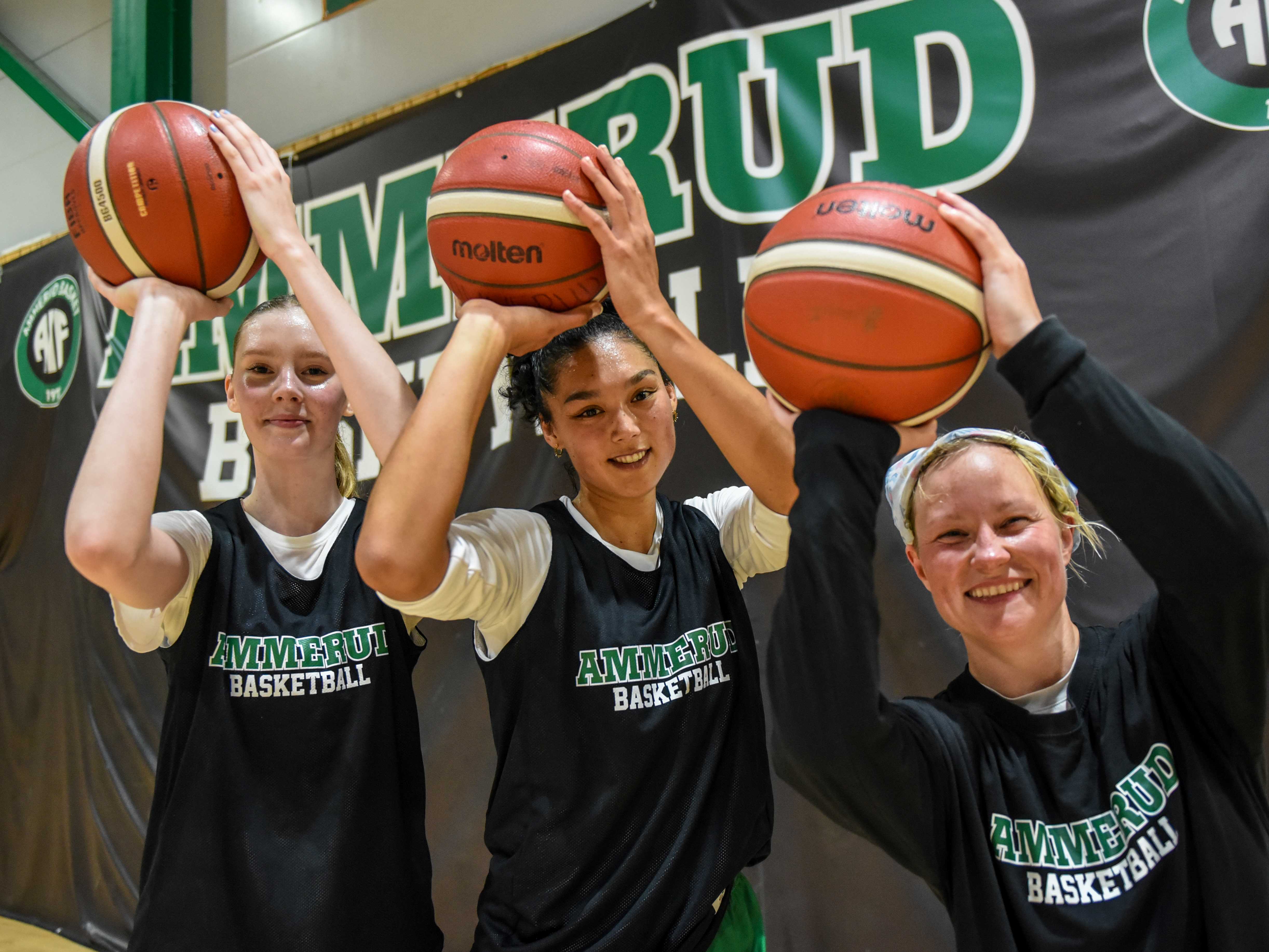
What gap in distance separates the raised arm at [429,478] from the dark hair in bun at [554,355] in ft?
0.72

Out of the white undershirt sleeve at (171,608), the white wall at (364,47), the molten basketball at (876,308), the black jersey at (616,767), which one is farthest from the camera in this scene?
the white wall at (364,47)

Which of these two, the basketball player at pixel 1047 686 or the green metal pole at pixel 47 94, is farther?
the green metal pole at pixel 47 94

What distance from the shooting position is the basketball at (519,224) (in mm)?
1531

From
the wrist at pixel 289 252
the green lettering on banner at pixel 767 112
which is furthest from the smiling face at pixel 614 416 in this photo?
the green lettering on banner at pixel 767 112

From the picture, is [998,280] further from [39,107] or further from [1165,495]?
[39,107]

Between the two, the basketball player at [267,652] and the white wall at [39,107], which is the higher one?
the white wall at [39,107]

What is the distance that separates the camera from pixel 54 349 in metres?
4.76

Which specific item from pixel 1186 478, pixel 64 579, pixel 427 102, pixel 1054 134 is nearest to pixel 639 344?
pixel 1186 478

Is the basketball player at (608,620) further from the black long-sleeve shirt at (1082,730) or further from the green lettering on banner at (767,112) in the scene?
the green lettering on banner at (767,112)

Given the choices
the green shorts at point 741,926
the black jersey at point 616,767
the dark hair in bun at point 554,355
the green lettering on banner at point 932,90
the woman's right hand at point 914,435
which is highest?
the green lettering on banner at point 932,90

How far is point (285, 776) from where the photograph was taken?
5.50ft

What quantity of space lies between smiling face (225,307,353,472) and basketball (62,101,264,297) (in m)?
0.16

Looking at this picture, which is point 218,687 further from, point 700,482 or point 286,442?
point 700,482

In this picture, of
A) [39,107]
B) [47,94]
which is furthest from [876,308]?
[39,107]
